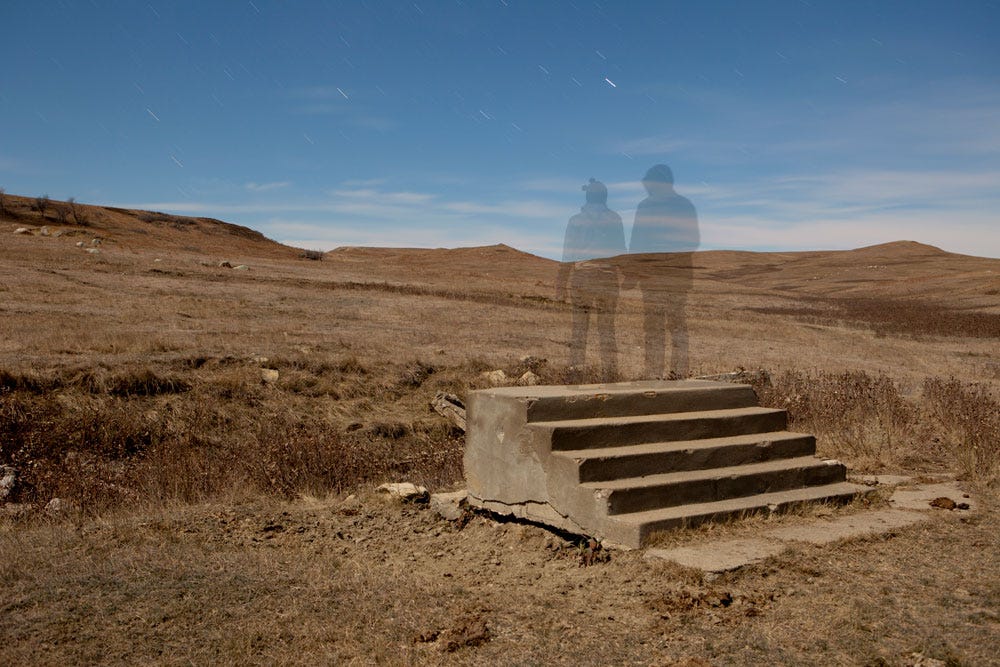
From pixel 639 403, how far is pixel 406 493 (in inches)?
86.6

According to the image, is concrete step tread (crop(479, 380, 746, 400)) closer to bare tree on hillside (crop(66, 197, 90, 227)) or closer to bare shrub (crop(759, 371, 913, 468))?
bare shrub (crop(759, 371, 913, 468))

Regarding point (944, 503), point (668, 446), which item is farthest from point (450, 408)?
point (944, 503)

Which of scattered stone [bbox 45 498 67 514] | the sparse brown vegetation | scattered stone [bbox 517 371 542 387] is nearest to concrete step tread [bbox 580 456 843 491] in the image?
scattered stone [bbox 45 498 67 514]

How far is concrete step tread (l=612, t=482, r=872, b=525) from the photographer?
529 centimetres

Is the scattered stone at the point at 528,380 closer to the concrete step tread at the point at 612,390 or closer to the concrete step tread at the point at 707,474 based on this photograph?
the concrete step tread at the point at 612,390

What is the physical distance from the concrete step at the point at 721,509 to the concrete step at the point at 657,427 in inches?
25.4

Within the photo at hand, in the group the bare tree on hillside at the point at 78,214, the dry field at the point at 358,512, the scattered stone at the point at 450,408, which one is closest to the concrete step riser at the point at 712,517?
the dry field at the point at 358,512

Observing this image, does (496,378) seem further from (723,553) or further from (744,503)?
(723,553)

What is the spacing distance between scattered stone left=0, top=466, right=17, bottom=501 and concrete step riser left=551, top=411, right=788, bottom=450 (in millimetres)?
6539

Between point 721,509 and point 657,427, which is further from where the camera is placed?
point 657,427

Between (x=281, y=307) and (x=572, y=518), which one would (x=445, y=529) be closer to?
(x=572, y=518)

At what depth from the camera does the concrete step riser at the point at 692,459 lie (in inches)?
219

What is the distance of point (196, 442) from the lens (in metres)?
11.2

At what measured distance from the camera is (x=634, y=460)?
5676 millimetres
